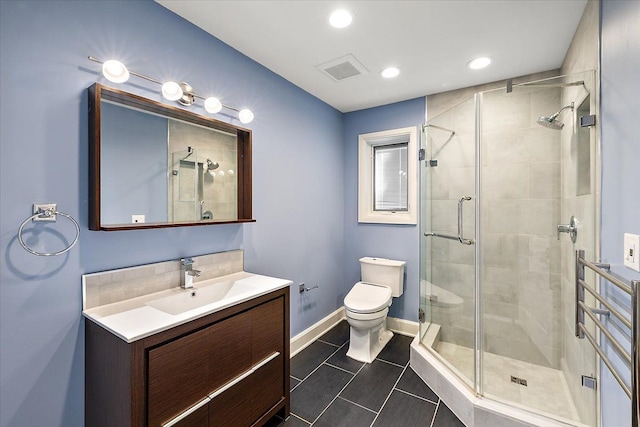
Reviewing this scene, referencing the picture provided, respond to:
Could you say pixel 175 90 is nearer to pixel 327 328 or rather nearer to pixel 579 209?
pixel 579 209

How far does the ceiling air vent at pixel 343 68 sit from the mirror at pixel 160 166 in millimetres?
892

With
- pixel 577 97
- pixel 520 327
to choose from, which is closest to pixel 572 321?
pixel 520 327

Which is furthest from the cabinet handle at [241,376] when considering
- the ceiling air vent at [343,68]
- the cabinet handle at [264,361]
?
the ceiling air vent at [343,68]

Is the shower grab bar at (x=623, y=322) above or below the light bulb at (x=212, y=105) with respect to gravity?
below

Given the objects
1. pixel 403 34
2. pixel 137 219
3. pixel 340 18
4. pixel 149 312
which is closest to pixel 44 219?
pixel 137 219

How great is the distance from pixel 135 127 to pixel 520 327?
2.90 meters

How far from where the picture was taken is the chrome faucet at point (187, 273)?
1.62m

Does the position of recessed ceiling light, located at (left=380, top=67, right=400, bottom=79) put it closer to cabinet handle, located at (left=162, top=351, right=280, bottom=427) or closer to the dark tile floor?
cabinet handle, located at (left=162, top=351, right=280, bottom=427)

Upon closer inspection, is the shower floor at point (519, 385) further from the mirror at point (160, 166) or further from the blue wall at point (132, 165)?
the blue wall at point (132, 165)

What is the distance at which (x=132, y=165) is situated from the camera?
1.44 m

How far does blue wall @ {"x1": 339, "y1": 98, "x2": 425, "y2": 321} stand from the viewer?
9.48 feet

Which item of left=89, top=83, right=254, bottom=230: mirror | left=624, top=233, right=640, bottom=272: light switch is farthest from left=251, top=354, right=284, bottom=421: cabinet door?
left=624, top=233, right=640, bottom=272: light switch

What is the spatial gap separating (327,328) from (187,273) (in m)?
1.82

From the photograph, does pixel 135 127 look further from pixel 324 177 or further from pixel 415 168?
pixel 415 168
